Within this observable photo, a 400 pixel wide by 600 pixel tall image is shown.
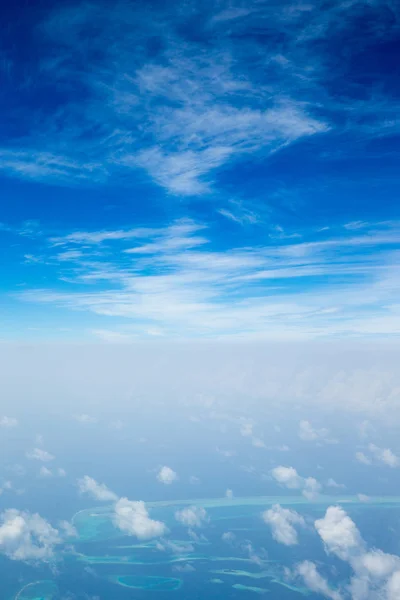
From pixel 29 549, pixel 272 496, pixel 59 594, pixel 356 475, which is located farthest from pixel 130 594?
pixel 356 475

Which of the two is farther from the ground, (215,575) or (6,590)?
(6,590)

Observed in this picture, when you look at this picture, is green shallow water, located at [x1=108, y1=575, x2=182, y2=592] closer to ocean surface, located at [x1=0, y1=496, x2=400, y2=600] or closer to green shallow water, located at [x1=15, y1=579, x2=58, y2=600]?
ocean surface, located at [x1=0, y1=496, x2=400, y2=600]

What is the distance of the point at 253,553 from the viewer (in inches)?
4262

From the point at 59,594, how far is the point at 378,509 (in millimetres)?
143592

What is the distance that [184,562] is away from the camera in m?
102

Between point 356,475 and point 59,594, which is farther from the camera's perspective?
point 356,475

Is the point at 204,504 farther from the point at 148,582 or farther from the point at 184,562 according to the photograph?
the point at 148,582

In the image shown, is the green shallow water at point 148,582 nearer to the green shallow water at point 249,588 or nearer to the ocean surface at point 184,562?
the ocean surface at point 184,562

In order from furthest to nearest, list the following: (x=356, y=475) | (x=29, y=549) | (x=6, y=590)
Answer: (x=356, y=475) < (x=29, y=549) < (x=6, y=590)

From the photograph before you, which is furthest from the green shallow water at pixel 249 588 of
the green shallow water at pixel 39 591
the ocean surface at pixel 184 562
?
the green shallow water at pixel 39 591

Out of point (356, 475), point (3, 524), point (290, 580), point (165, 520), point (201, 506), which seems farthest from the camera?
point (356, 475)

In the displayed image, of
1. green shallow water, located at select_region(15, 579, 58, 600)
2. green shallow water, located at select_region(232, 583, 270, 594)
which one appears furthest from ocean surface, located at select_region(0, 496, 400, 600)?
green shallow water, located at select_region(15, 579, 58, 600)

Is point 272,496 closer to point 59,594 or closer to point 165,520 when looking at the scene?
point 165,520

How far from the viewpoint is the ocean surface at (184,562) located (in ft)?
286
